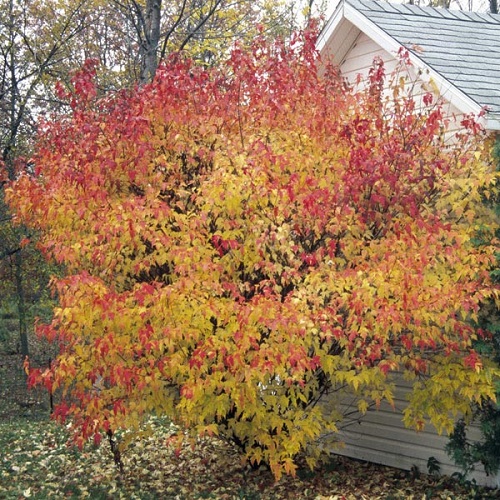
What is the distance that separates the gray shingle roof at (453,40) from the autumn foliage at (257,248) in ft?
2.85

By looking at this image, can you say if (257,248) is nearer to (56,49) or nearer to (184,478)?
(184,478)

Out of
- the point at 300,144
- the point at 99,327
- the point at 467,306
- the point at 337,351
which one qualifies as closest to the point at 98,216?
the point at 99,327

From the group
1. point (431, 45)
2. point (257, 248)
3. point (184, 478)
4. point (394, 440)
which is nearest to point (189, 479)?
point (184, 478)

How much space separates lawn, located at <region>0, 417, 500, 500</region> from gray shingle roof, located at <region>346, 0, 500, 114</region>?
384 cm

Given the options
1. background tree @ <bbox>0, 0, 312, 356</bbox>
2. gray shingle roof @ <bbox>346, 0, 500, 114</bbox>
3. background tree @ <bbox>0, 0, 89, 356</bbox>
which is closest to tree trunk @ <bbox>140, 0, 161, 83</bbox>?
background tree @ <bbox>0, 0, 312, 356</bbox>

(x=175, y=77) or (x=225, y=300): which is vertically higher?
(x=175, y=77)

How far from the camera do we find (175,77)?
6.97m

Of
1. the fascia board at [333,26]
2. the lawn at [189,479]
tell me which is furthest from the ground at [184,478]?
the fascia board at [333,26]

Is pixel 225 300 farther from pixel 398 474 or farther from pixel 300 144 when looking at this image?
pixel 398 474

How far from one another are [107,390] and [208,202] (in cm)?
209

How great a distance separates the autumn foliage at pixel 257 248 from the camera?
243 inches

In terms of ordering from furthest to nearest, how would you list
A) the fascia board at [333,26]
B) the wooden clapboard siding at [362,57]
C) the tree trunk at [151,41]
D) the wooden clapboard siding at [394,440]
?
the tree trunk at [151,41] < the fascia board at [333,26] < the wooden clapboard siding at [362,57] < the wooden clapboard siding at [394,440]

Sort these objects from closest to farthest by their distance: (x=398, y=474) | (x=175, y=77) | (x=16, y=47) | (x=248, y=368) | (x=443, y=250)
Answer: (x=248, y=368) → (x=443, y=250) → (x=175, y=77) → (x=398, y=474) → (x=16, y=47)

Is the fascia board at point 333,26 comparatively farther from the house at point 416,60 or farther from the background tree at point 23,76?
the background tree at point 23,76
